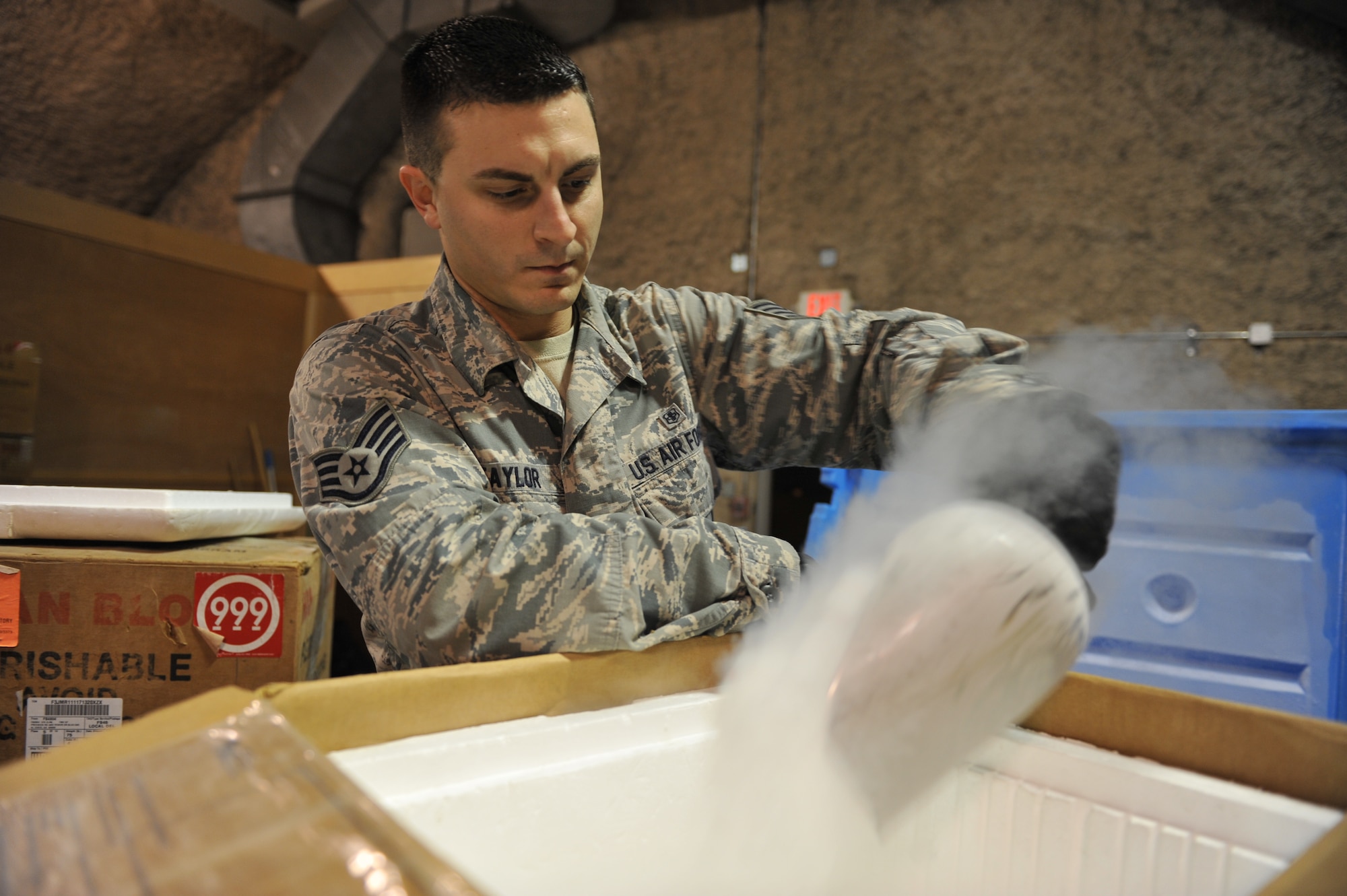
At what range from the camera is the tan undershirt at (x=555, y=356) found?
105cm

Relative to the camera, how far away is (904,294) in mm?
2713

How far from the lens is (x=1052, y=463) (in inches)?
24.8

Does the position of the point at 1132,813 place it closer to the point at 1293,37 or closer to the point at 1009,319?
the point at 1009,319

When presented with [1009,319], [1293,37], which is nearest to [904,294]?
[1009,319]

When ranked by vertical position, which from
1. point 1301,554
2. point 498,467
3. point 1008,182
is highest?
point 1008,182

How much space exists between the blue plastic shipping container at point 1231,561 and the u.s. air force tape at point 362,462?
50.6 inches

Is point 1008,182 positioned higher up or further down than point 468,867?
higher up

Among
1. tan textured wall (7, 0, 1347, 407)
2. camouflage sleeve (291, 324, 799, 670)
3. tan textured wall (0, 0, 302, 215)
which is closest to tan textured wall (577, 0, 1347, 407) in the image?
tan textured wall (7, 0, 1347, 407)

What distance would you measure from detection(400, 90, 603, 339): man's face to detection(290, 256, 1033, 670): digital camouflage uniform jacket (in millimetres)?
71

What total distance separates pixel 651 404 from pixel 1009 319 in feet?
6.29

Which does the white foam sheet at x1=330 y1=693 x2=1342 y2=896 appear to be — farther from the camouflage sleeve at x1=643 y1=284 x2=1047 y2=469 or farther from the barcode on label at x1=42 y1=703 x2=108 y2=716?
the barcode on label at x1=42 y1=703 x2=108 y2=716

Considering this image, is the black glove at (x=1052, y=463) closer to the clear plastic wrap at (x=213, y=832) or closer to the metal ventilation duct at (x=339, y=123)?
the clear plastic wrap at (x=213, y=832)

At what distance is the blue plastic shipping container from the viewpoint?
1.24 meters

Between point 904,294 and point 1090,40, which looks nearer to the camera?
point 1090,40
